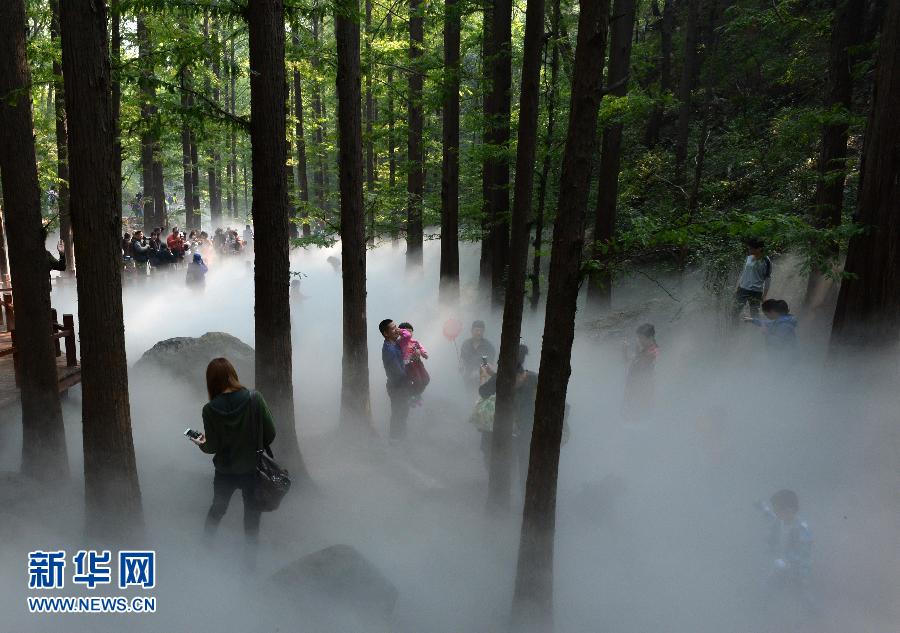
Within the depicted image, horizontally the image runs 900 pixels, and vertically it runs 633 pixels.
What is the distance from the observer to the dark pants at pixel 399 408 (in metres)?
10.7

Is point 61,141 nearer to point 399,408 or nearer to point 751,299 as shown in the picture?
point 399,408

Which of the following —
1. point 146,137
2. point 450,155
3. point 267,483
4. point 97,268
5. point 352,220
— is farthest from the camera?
point 146,137

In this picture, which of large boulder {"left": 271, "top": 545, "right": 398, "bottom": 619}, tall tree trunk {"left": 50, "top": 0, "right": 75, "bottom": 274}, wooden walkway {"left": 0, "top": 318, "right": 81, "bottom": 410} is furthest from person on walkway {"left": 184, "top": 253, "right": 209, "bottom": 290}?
large boulder {"left": 271, "top": 545, "right": 398, "bottom": 619}

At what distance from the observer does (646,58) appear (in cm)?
2486

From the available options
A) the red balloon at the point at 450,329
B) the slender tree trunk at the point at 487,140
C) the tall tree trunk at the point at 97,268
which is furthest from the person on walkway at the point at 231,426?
the red balloon at the point at 450,329

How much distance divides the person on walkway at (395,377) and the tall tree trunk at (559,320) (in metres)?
4.80

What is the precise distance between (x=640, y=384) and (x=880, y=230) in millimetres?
4411

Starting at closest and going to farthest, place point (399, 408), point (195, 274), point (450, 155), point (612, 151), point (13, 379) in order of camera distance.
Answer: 1. point (13, 379)
2. point (399, 408)
3. point (612, 151)
4. point (450, 155)
5. point (195, 274)

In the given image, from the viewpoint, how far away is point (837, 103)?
11.7m

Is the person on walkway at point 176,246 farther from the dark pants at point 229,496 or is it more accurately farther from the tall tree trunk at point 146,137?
the dark pants at point 229,496

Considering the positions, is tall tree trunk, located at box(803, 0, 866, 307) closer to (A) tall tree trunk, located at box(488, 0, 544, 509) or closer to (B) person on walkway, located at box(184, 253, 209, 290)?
(A) tall tree trunk, located at box(488, 0, 544, 509)

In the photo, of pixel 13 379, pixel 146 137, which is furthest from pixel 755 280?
pixel 146 137

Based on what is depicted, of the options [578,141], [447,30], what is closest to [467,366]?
[578,141]

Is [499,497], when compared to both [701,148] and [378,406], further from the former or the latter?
[701,148]
